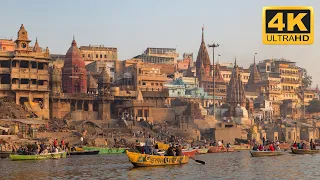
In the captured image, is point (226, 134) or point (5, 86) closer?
point (5, 86)

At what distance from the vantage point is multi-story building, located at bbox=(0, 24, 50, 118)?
69.5m

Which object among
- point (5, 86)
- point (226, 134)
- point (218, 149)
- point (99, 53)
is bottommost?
point (218, 149)

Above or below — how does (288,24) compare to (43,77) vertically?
below

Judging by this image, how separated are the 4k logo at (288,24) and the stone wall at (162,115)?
61183 millimetres

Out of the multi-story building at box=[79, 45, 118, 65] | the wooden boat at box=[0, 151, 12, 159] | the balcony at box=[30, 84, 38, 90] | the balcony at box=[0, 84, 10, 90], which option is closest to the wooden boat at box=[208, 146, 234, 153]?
the balcony at box=[30, 84, 38, 90]

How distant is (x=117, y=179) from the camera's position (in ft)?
95.9

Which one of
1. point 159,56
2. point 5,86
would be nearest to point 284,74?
point 159,56

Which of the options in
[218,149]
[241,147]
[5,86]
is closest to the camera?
[218,149]

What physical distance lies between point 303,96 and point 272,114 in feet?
54.1

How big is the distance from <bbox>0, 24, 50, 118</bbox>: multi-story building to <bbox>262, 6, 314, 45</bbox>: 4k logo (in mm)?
53117

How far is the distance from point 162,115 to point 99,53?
3900 centimetres

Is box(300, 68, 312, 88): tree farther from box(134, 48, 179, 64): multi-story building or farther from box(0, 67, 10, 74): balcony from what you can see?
box(0, 67, 10, 74): balcony

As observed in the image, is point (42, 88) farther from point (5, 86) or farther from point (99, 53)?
point (99, 53)

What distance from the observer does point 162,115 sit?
268ft
